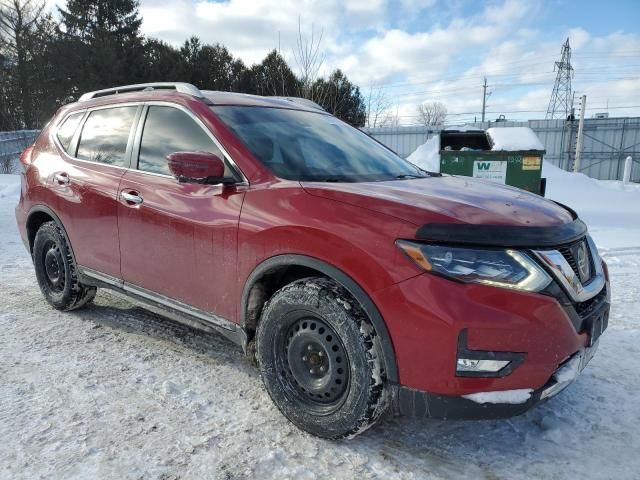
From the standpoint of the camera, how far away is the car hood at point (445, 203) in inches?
84.7

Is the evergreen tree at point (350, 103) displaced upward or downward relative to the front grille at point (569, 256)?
upward

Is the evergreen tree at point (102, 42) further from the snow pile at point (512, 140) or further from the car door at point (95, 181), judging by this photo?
the car door at point (95, 181)

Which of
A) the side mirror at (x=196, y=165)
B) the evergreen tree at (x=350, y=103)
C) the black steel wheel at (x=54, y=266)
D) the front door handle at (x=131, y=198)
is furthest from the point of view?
the evergreen tree at (x=350, y=103)

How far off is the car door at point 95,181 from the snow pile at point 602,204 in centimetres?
608

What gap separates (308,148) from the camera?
10.1 ft

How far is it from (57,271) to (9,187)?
8514 millimetres

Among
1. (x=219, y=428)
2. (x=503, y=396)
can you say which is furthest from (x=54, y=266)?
(x=503, y=396)

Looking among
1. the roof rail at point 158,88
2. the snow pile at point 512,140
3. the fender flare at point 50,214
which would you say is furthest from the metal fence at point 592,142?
the fender flare at point 50,214

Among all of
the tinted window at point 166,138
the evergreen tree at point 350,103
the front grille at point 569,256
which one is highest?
the evergreen tree at point 350,103

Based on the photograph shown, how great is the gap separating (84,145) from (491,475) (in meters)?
3.55

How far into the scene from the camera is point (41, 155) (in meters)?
4.24

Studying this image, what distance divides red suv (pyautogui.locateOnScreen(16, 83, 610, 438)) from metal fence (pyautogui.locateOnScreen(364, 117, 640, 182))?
21620 millimetres

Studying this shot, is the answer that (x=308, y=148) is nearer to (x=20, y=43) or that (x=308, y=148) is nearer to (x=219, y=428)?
(x=219, y=428)

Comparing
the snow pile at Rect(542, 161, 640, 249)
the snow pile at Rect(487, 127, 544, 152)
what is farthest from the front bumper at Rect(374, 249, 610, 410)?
the snow pile at Rect(487, 127, 544, 152)
